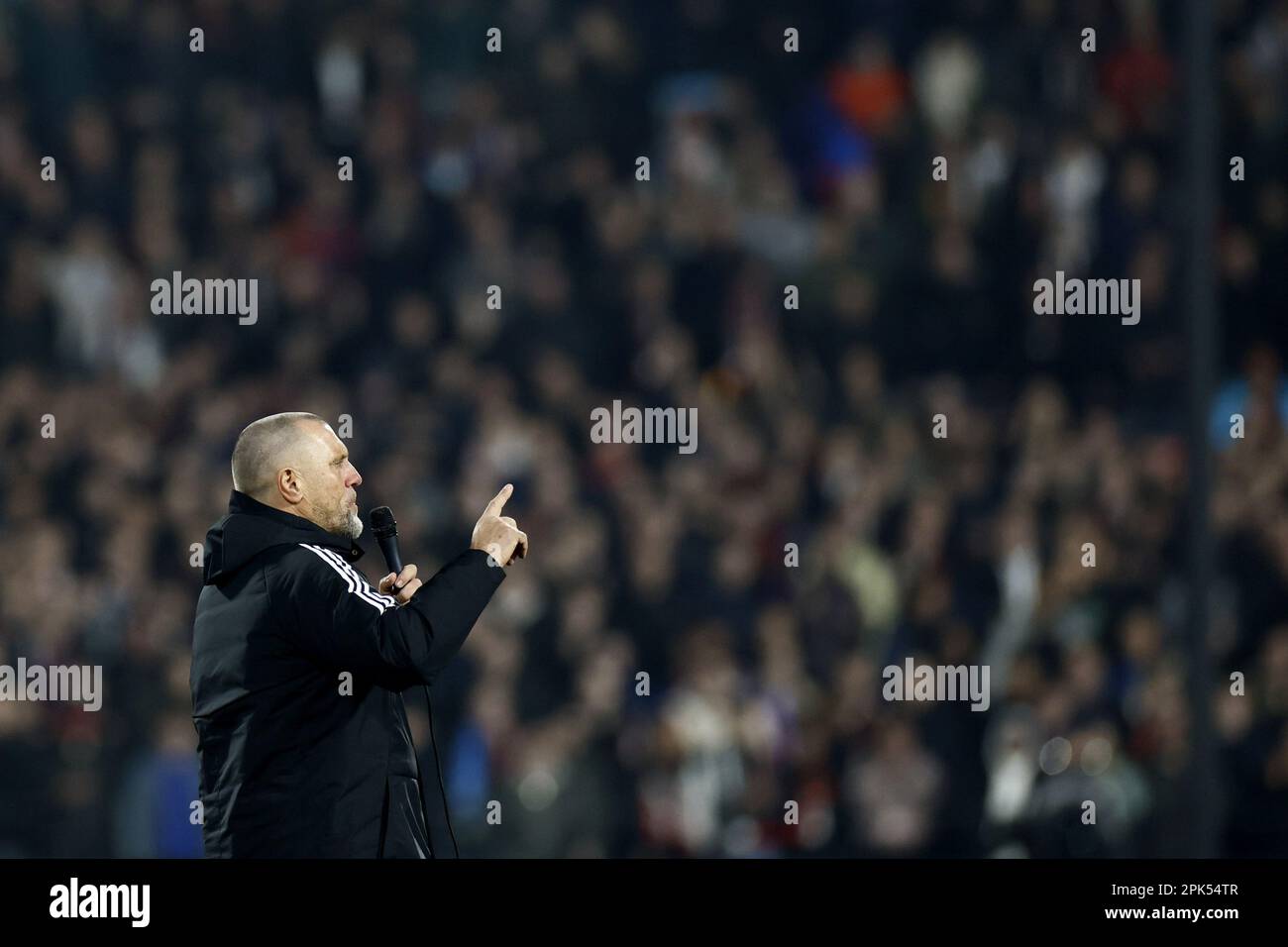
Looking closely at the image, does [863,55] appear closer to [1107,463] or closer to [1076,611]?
[1107,463]

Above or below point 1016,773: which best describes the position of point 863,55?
above

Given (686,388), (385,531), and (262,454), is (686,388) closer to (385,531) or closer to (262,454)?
(385,531)

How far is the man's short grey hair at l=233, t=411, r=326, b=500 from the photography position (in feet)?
12.4

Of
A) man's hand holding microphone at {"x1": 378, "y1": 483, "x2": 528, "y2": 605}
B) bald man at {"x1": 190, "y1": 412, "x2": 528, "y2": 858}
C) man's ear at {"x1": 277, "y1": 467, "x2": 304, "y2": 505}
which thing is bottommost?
bald man at {"x1": 190, "y1": 412, "x2": 528, "y2": 858}

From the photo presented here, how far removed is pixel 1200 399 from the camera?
4680 mm

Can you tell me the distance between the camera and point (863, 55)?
8.55 m

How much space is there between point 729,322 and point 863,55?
147cm

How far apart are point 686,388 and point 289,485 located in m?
4.03

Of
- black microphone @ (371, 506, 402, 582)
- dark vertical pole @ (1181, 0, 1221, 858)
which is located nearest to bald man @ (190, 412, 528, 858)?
black microphone @ (371, 506, 402, 582)

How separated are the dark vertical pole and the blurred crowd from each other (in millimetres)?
2041

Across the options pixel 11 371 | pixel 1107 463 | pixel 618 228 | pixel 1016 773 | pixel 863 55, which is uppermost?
pixel 863 55

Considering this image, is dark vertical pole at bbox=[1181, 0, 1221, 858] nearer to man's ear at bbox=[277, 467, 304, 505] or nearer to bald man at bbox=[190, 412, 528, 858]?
bald man at bbox=[190, 412, 528, 858]

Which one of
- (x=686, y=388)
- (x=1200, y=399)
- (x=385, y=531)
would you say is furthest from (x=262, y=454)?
(x=686, y=388)
